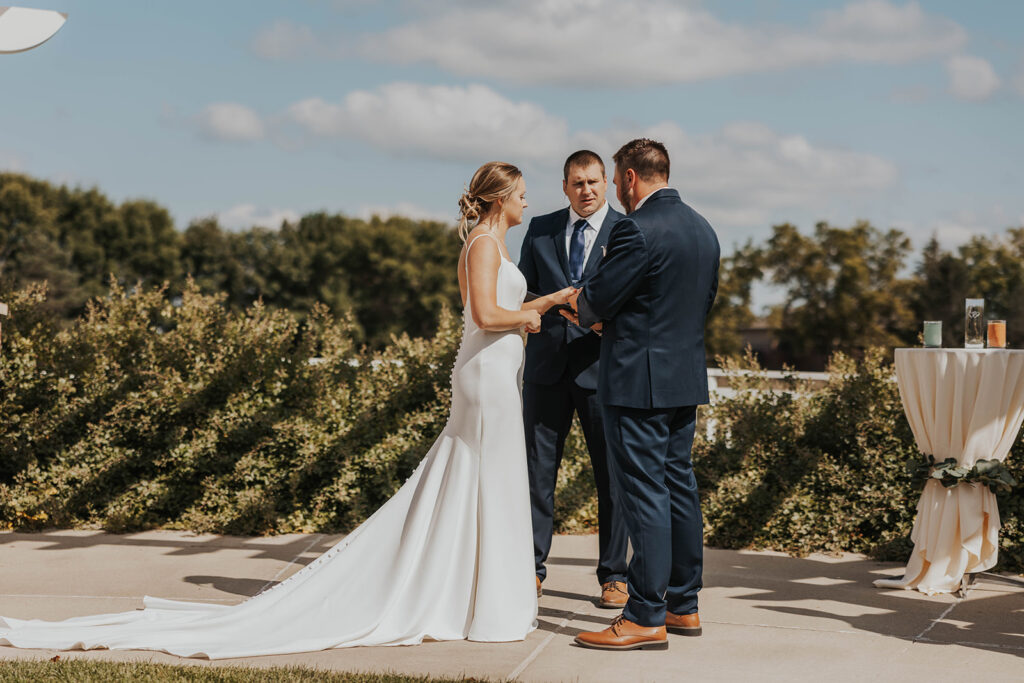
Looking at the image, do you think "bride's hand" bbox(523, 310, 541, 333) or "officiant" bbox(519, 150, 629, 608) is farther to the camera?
"officiant" bbox(519, 150, 629, 608)

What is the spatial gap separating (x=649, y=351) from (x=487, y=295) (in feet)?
2.65

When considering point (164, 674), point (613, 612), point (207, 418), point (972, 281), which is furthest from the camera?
point (972, 281)

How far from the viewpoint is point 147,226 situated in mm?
58500

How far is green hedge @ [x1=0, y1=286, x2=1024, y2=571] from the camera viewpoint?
6.95 metres

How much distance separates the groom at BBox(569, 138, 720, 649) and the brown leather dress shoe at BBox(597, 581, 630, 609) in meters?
0.64

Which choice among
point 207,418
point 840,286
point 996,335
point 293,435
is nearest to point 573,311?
point 996,335

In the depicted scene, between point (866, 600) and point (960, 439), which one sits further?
point (960, 439)

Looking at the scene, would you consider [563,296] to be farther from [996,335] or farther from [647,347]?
[996,335]

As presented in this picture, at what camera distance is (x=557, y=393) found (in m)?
5.29

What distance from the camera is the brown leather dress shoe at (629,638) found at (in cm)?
437

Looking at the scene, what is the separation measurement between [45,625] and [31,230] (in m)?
54.6

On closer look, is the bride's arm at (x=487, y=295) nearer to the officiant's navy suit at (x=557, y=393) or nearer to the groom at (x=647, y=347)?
the groom at (x=647, y=347)

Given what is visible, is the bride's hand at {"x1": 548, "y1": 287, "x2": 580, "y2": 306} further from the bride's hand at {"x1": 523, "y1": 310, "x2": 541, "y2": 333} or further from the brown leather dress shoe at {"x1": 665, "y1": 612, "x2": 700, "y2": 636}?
the brown leather dress shoe at {"x1": 665, "y1": 612, "x2": 700, "y2": 636}

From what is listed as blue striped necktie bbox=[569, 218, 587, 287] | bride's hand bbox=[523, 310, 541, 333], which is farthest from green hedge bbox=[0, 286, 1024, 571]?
bride's hand bbox=[523, 310, 541, 333]
